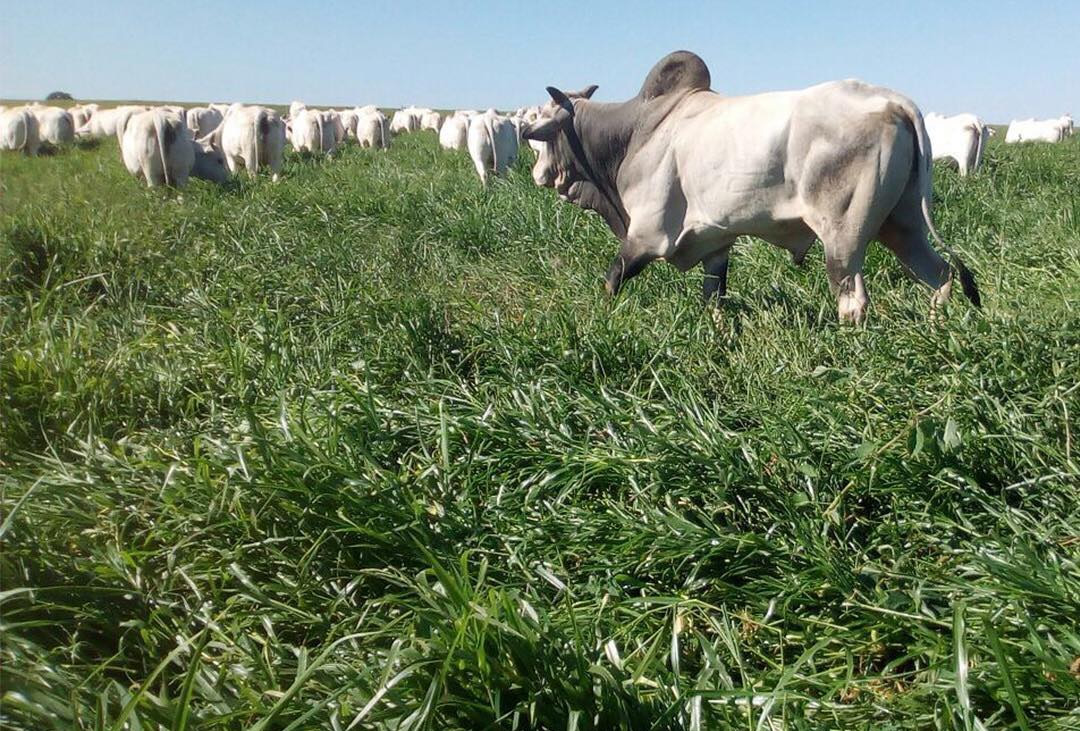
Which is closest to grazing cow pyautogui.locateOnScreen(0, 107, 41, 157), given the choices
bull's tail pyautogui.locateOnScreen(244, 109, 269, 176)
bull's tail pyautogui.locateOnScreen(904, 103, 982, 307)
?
bull's tail pyautogui.locateOnScreen(244, 109, 269, 176)

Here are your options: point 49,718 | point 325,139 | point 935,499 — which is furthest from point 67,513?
point 325,139

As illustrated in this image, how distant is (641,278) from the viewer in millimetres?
5785

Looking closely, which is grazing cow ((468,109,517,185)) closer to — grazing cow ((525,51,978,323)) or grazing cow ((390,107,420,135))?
grazing cow ((525,51,978,323))

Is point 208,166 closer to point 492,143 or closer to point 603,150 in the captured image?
point 492,143

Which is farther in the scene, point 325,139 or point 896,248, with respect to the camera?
point 325,139

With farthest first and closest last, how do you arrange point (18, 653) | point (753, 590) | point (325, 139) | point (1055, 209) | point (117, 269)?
1. point (325, 139)
2. point (1055, 209)
3. point (117, 269)
4. point (753, 590)
5. point (18, 653)

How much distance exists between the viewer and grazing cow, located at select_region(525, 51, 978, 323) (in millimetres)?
4434

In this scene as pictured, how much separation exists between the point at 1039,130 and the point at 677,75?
2970 cm

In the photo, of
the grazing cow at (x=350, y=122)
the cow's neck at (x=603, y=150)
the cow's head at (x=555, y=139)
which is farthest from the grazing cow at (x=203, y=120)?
the cow's neck at (x=603, y=150)

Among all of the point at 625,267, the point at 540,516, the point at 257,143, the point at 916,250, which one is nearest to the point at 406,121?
the point at 257,143

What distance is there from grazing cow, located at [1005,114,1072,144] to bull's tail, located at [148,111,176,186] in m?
26.5

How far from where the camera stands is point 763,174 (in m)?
4.70

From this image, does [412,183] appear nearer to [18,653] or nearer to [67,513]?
[67,513]

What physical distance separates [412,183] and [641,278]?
218 inches
